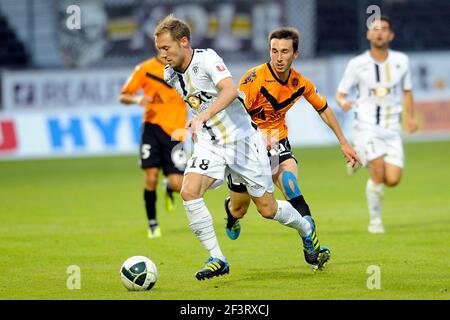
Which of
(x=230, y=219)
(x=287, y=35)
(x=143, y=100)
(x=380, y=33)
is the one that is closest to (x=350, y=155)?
(x=287, y=35)

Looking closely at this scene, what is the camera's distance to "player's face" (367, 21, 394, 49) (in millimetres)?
12305

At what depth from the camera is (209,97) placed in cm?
861

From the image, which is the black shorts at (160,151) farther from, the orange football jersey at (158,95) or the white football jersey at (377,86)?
the white football jersey at (377,86)

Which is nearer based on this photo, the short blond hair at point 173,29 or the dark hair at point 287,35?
the short blond hair at point 173,29

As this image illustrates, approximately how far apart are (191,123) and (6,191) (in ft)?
34.7

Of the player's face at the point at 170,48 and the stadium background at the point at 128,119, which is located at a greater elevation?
the player's face at the point at 170,48

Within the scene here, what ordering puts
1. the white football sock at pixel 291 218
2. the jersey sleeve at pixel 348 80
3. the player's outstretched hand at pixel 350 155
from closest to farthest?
the white football sock at pixel 291 218 → the player's outstretched hand at pixel 350 155 → the jersey sleeve at pixel 348 80

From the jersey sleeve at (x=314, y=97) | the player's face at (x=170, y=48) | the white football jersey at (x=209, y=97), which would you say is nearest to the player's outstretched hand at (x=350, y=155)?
the jersey sleeve at (x=314, y=97)

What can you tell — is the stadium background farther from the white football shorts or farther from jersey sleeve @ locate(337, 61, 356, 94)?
jersey sleeve @ locate(337, 61, 356, 94)

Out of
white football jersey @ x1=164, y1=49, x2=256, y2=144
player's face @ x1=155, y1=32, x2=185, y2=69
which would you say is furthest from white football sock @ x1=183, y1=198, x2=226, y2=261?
player's face @ x1=155, y1=32, x2=185, y2=69

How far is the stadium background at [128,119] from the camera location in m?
12.3

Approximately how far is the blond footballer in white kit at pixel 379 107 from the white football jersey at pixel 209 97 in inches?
157
